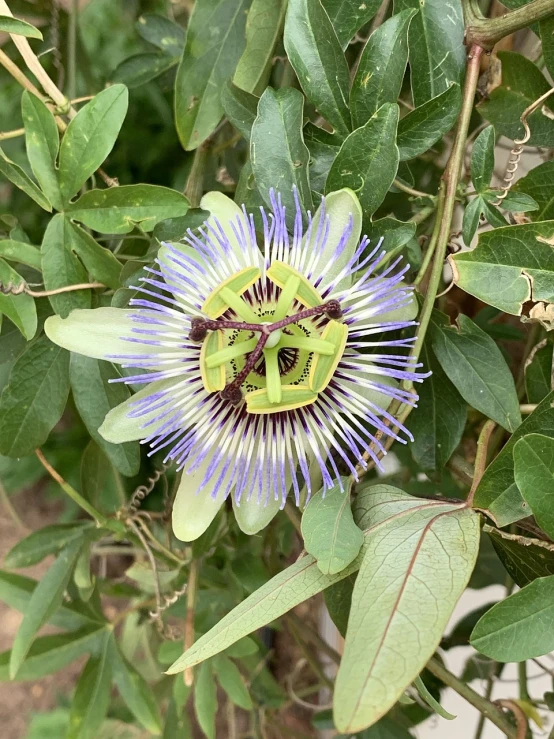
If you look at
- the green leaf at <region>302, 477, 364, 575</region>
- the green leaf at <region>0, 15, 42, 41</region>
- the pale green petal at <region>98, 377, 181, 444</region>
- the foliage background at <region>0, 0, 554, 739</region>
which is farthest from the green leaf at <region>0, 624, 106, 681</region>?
the green leaf at <region>0, 15, 42, 41</region>

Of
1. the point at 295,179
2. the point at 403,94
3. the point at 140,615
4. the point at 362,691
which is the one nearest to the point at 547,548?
the point at 362,691

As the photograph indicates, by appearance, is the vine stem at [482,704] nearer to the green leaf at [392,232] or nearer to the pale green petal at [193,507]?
the pale green petal at [193,507]

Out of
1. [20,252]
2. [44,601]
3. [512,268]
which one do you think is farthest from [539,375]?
[44,601]

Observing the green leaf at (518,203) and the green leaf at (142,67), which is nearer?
the green leaf at (518,203)

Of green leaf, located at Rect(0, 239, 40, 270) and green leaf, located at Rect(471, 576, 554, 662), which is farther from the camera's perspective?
green leaf, located at Rect(0, 239, 40, 270)

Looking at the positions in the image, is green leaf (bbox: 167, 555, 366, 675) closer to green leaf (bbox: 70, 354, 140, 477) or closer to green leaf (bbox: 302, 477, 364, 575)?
green leaf (bbox: 302, 477, 364, 575)

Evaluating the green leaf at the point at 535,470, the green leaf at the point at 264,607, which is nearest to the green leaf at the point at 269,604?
the green leaf at the point at 264,607

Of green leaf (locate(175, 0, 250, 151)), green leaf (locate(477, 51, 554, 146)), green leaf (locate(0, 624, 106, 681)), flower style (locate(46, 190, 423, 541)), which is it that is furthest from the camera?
green leaf (locate(0, 624, 106, 681))

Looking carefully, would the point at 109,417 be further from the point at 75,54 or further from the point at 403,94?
the point at 75,54
